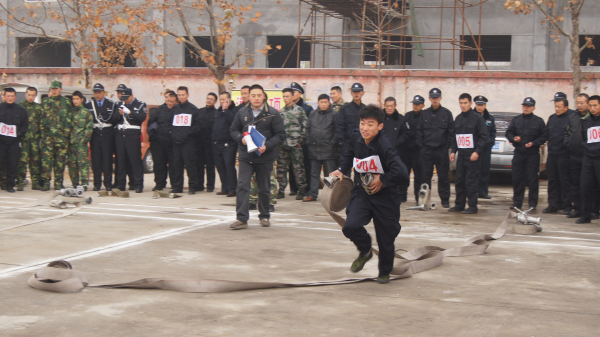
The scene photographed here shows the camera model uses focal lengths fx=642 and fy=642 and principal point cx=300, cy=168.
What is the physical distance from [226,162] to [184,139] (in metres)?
1.05

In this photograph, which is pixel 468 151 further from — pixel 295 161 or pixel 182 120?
pixel 182 120

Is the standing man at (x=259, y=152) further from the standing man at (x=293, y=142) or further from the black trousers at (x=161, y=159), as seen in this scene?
the black trousers at (x=161, y=159)

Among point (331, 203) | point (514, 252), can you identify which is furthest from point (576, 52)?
point (331, 203)

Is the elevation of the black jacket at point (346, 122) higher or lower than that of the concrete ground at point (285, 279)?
higher

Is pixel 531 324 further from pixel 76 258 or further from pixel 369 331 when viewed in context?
pixel 76 258

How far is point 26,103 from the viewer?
12734 millimetres

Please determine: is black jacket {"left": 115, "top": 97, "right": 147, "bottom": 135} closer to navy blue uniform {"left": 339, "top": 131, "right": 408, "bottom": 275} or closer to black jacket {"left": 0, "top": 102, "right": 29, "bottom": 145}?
black jacket {"left": 0, "top": 102, "right": 29, "bottom": 145}

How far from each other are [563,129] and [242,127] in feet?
18.1

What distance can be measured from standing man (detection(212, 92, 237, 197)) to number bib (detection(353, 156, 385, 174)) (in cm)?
630

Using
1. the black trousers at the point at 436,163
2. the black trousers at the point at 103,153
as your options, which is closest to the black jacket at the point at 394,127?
the black trousers at the point at 436,163

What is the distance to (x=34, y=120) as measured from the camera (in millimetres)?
12625

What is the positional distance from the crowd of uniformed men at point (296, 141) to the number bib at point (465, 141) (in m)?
0.02

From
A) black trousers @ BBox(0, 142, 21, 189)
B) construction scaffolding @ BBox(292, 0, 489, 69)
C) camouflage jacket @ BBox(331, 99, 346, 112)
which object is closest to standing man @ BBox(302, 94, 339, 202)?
camouflage jacket @ BBox(331, 99, 346, 112)

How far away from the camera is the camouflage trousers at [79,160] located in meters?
12.4
